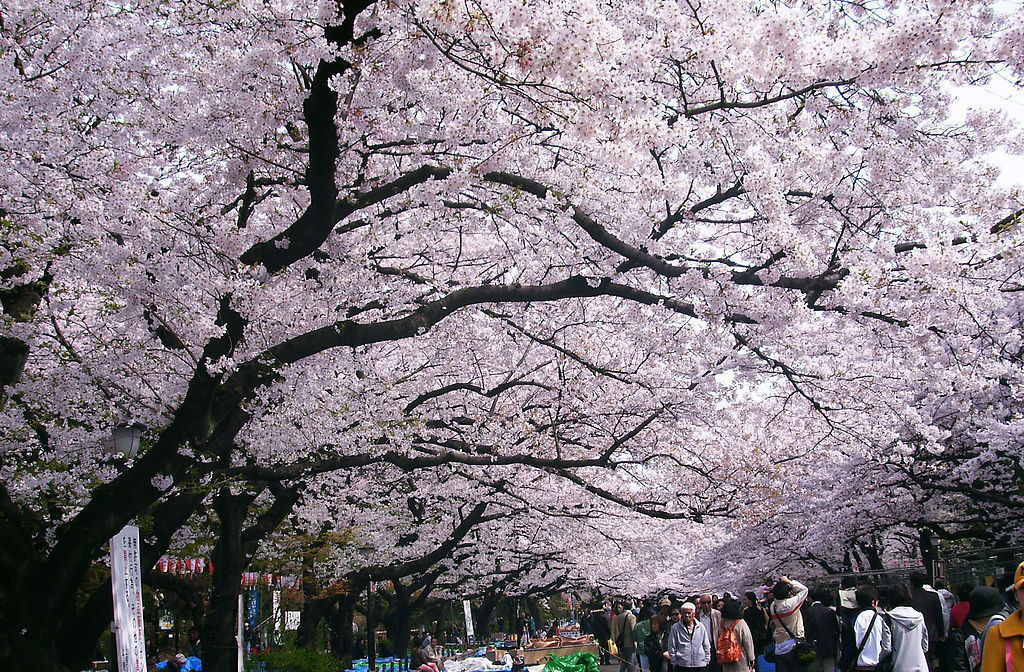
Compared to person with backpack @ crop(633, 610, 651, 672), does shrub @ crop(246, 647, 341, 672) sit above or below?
above

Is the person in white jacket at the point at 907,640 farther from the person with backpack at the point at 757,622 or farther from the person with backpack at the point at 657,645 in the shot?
the person with backpack at the point at 657,645

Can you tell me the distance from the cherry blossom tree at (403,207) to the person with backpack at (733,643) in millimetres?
2421

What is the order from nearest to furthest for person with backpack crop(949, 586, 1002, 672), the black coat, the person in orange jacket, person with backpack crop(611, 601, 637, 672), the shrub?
the person in orange jacket, person with backpack crop(949, 586, 1002, 672), the black coat, the shrub, person with backpack crop(611, 601, 637, 672)

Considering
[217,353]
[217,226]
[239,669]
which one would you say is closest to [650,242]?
[217,353]

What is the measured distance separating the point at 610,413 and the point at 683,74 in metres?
7.05

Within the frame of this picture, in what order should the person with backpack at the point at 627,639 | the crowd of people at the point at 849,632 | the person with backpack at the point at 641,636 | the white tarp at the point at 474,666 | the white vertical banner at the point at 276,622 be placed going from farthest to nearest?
the white vertical banner at the point at 276,622 < the person with backpack at the point at 627,639 < the white tarp at the point at 474,666 < the person with backpack at the point at 641,636 < the crowd of people at the point at 849,632

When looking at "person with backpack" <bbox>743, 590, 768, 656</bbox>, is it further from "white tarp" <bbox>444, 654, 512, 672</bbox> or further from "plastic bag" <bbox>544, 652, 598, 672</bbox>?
"white tarp" <bbox>444, 654, 512, 672</bbox>

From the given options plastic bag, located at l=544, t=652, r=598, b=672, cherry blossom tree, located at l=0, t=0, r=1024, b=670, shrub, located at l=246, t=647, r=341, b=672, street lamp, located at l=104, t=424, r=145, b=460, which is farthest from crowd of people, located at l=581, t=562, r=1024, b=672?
street lamp, located at l=104, t=424, r=145, b=460

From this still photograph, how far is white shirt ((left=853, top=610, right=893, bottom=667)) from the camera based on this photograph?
7375 millimetres

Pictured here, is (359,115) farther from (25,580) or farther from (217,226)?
(25,580)

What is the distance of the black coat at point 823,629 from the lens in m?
9.92

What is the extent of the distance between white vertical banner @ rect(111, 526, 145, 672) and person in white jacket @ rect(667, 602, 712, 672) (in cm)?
555

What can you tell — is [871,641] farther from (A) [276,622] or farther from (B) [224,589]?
(A) [276,622]

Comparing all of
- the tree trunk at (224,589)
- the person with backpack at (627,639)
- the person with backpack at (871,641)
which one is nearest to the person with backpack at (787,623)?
the person with backpack at (871,641)
